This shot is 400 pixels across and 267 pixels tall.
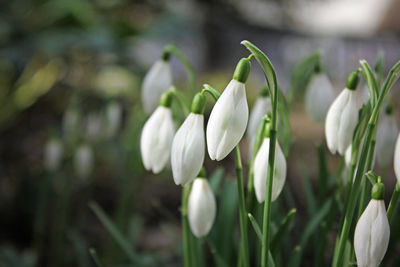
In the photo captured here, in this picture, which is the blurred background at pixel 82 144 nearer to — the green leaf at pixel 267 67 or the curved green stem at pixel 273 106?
the curved green stem at pixel 273 106

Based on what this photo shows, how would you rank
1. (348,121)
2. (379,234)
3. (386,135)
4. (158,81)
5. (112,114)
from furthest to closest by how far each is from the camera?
1. (112,114)
2. (158,81)
3. (386,135)
4. (348,121)
5. (379,234)

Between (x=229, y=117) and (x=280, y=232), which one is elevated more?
(x=229, y=117)

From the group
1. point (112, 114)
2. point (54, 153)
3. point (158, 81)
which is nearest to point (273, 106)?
point (158, 81)

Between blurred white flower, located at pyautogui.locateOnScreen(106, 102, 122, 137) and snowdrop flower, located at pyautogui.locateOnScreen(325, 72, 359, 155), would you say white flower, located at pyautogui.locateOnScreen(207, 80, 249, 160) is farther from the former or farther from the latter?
blurred white flower, located at pyautogui.locateOnScreen(106, 102, 122, 137)

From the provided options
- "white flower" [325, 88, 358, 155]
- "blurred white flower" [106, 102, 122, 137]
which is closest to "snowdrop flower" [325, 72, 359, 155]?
"white flower" [325, 88, 358, 155]

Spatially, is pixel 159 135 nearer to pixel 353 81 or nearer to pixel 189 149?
pixel 189 149

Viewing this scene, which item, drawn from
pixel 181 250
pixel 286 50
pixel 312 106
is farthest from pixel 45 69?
pixel 286 50
